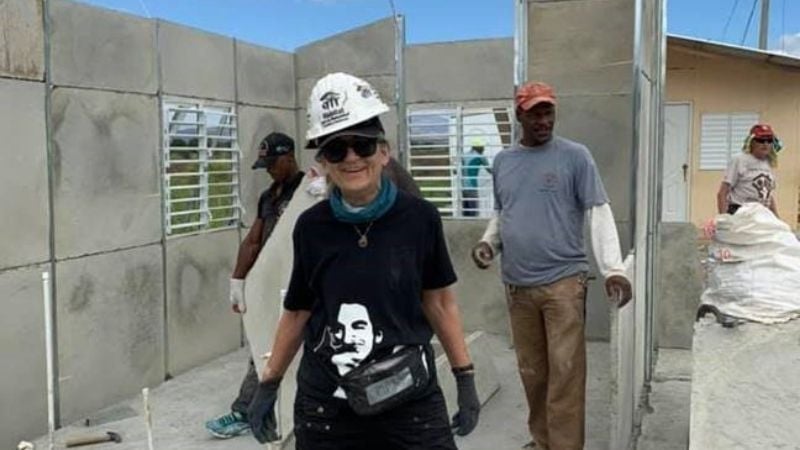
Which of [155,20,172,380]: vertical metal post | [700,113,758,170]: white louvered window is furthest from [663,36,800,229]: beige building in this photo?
[155,20,172,380]: vertical metal post

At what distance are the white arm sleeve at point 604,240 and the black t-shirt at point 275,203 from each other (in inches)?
60.9

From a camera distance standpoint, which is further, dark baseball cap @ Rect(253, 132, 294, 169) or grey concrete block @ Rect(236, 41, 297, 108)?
grey concrete block @ Rect(236, 41, 297, 108)

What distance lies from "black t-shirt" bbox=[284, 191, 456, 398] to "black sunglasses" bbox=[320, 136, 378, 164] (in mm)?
144

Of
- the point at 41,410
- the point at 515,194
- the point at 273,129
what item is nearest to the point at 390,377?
the point at 515,194

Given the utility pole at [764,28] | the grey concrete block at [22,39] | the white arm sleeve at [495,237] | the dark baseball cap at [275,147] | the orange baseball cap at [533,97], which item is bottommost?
the white arm sleeve at [495,237]

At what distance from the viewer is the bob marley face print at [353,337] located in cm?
195

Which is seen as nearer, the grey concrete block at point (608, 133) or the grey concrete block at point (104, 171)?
the grey concrete block at point (104, 171)

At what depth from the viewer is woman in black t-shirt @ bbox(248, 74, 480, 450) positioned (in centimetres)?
196

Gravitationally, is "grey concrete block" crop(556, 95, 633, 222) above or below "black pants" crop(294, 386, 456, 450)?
above

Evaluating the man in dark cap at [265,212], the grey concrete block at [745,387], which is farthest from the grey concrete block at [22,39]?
the grey concrete block at [745,387]

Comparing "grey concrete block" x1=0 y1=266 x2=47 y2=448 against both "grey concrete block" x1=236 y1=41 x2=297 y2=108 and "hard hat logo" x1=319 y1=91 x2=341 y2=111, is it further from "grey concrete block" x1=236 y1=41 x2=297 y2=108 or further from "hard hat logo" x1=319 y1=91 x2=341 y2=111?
"hard hat logo" x1=319 y1=91 x2=341 y2=111

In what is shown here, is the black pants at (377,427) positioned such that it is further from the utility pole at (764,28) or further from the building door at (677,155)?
the utility pole at (764,28)

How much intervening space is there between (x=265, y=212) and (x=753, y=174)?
399 centimetres

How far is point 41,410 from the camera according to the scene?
14.4 feet
